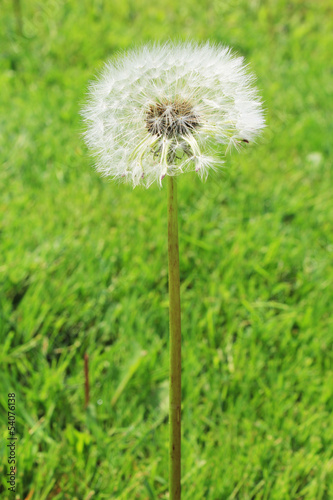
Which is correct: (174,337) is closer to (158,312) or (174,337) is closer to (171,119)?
(171,119)

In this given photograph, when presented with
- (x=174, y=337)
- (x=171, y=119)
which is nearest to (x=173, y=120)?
(x=171, y=119)

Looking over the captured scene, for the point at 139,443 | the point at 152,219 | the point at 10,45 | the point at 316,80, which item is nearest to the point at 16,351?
the point at 139,443

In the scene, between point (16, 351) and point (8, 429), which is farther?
point (16, 351)

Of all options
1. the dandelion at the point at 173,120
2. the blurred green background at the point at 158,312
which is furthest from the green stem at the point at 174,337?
the blurred green background at the point at 158,312

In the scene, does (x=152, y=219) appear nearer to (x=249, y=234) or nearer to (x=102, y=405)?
(x=249, y=234)

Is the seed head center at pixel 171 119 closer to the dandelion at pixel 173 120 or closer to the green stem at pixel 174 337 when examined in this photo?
the dandelion at pixel 173 120

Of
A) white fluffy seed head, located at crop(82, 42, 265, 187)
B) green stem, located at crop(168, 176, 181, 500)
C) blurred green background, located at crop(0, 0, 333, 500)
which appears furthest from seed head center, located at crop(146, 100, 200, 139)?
blurred green background, located at crop(0, 0, 333, 500)

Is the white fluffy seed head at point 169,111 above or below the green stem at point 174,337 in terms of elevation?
above
